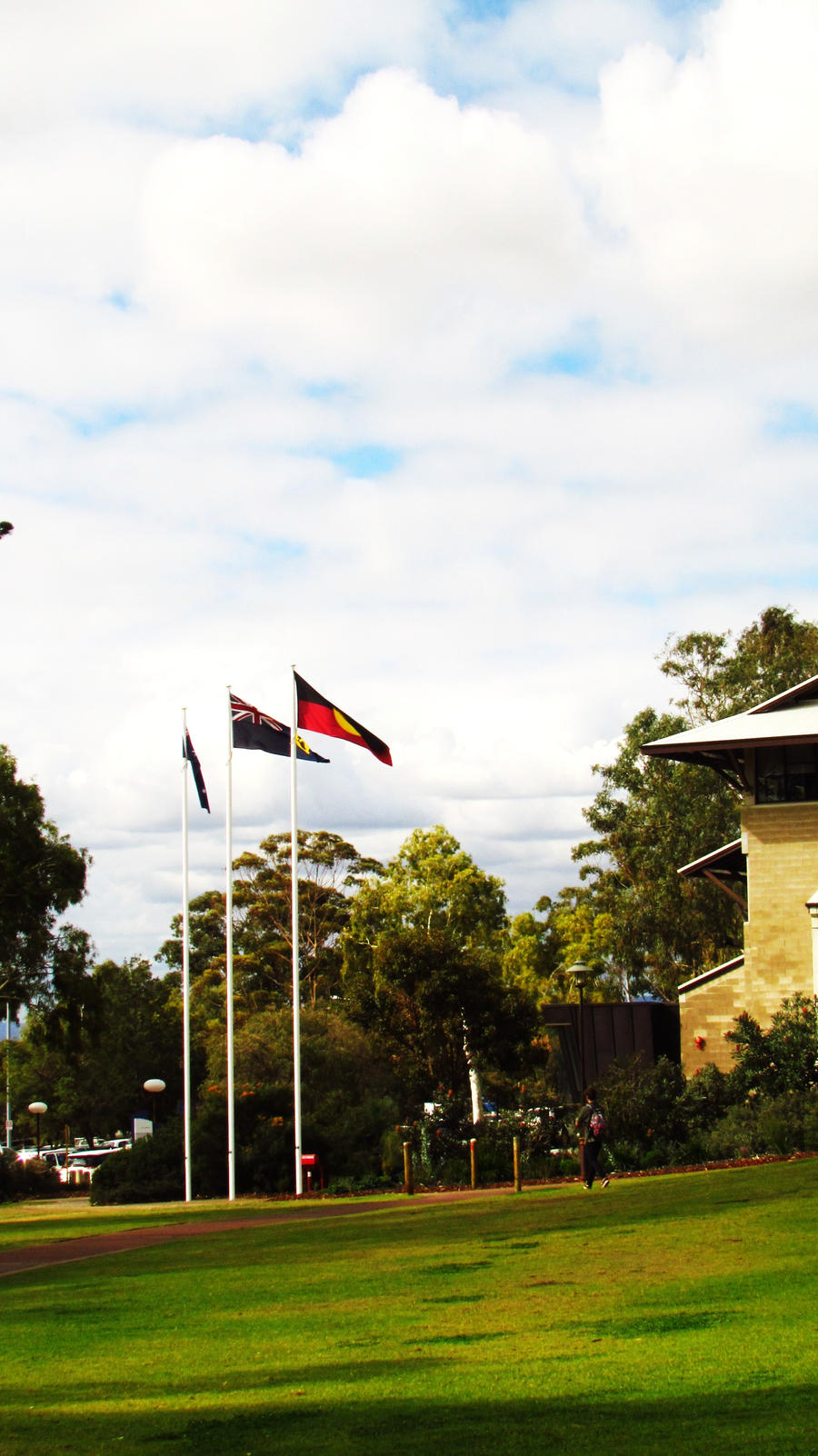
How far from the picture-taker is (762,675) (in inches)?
2074

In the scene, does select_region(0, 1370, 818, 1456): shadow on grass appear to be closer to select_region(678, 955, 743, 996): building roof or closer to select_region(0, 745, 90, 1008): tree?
select_region(678, 955, 743, 996): building roof

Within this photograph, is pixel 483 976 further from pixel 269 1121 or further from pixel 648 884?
pixel 648 884

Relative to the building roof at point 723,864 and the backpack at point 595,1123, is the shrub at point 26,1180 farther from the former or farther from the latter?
the backpack at point 595,1123

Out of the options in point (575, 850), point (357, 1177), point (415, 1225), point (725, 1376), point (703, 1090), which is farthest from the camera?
point (575, 850)

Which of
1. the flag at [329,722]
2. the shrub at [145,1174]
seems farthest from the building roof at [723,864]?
the shrub at [145,1174]

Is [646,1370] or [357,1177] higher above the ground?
[646,1370]

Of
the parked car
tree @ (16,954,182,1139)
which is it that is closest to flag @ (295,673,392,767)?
the parked car

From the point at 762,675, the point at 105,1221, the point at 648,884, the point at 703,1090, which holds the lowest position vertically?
the point at 105,1221

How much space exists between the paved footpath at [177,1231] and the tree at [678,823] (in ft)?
83.5

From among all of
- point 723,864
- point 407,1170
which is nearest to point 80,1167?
point 723,864

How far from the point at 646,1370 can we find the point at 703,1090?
20.1m

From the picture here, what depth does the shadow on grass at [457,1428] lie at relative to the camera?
6.39 metres

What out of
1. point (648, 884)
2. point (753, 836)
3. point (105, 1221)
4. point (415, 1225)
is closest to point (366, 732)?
point (753, 836)

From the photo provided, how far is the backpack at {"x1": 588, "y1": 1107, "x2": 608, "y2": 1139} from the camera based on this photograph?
2072cm
